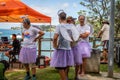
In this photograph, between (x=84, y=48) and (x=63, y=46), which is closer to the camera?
(x=63, y=46)

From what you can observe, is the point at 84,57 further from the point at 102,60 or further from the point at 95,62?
the point at 102,60

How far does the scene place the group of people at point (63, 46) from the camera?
7966 mm

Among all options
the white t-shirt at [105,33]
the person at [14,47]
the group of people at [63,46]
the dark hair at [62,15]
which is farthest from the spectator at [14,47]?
the dark hair at [62,15]

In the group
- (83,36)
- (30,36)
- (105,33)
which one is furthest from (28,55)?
(105,33)

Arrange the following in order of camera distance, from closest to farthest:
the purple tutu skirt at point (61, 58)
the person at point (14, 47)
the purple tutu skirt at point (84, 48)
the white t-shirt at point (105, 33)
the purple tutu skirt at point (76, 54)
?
the purple tutu skirt at point (61, 58)
the purple tutu skirt at point (76, 54)
the purple tutu skirt at point (84, 48)
the white t-shirt at point (105, 33)
the person at point (14, 47)

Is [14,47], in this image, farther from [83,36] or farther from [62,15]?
[62,15]

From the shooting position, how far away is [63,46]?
26.5ft

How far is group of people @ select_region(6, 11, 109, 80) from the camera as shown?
7966 millimetres

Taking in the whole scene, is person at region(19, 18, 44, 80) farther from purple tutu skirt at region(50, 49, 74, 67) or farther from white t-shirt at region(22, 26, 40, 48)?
purple tutu skirt at region(50, 49, 74, 67)

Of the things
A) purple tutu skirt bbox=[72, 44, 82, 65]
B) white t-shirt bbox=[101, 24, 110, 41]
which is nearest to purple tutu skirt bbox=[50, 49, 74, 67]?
purple tutu skirt bbox=[72, 44, 82, 65]

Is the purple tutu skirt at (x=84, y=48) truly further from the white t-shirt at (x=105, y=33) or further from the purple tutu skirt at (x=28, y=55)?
the white t-shirt at (x=105, y=33)

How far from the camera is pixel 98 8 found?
20688 mm

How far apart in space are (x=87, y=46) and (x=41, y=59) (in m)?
4.46

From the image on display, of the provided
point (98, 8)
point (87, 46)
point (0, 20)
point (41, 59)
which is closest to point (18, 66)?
point (41, 59)
